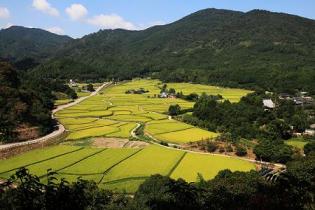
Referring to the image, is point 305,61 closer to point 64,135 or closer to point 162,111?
point 162,111

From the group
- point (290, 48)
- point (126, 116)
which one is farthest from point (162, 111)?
point (290, 48)

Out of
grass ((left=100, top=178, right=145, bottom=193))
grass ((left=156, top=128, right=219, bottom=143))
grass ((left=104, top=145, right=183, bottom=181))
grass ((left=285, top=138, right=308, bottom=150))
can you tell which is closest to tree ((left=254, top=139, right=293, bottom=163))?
grass ((left=285, top=138, right=308, bottom=150))

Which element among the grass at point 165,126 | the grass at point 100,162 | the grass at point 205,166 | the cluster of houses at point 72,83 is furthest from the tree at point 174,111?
the cluster of houses at point 72,83

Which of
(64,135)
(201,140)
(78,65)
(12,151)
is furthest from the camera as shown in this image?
(78,65)

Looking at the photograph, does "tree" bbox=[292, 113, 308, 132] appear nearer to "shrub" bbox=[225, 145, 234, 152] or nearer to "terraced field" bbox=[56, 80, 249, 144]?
"terraced field" bbox=[56, 80, 249, 144]

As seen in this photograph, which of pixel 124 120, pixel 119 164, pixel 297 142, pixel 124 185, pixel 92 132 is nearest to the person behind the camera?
pixel 124 185

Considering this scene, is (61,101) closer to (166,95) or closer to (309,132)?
(166,95)

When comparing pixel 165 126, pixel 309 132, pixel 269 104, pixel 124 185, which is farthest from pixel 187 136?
pixel 269 104
